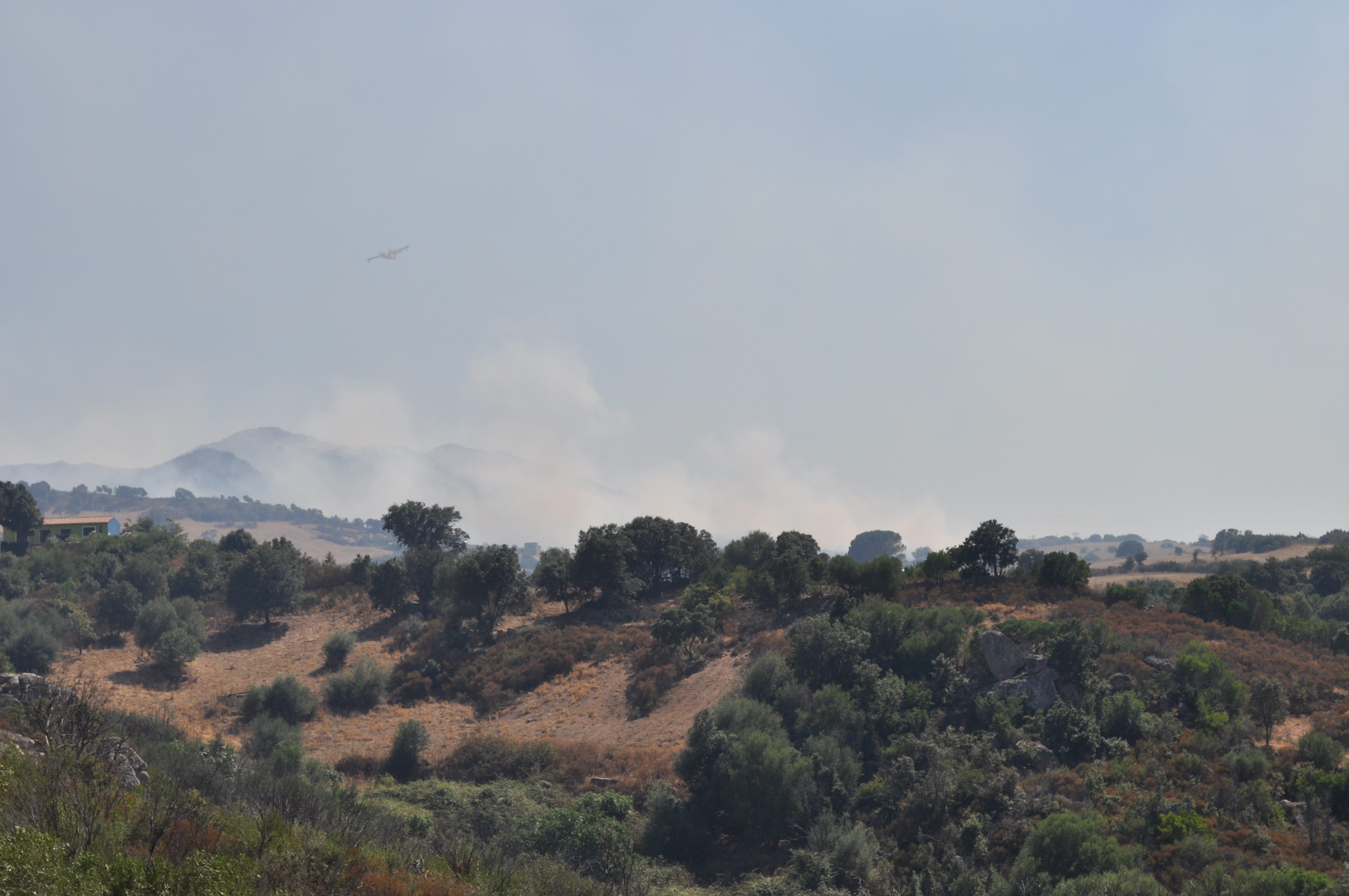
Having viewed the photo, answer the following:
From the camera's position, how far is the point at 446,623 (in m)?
A: 71.8

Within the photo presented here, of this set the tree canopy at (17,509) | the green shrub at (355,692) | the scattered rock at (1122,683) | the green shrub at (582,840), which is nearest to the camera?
the green shrub at (582,840)

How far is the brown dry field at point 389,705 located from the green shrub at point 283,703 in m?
0.82

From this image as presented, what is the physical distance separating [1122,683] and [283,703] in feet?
183

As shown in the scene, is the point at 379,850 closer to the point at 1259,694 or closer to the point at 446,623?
the point at 1259,694

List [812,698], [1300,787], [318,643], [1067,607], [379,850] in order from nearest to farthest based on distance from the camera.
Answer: [379,850]
[1300,787]
[812,698]
[1067,607]
[318,643]

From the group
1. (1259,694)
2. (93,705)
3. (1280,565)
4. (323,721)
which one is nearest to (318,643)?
(323,721)

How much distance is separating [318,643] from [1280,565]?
113m

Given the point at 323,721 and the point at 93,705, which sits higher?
the point at 93,705

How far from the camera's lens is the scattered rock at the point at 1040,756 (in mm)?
34750

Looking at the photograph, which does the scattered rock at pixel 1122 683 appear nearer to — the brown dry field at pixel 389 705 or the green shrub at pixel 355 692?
the brown dry field at pixel 389 705

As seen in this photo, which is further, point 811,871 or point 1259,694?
point 1259,694

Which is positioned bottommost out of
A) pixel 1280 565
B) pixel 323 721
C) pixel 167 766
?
pixel 323 721

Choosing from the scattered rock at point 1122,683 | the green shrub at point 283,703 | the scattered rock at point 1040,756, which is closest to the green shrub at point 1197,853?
the scattered rock at point 1040,756

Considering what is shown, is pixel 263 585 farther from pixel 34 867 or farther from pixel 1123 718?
pixel 1123 718
